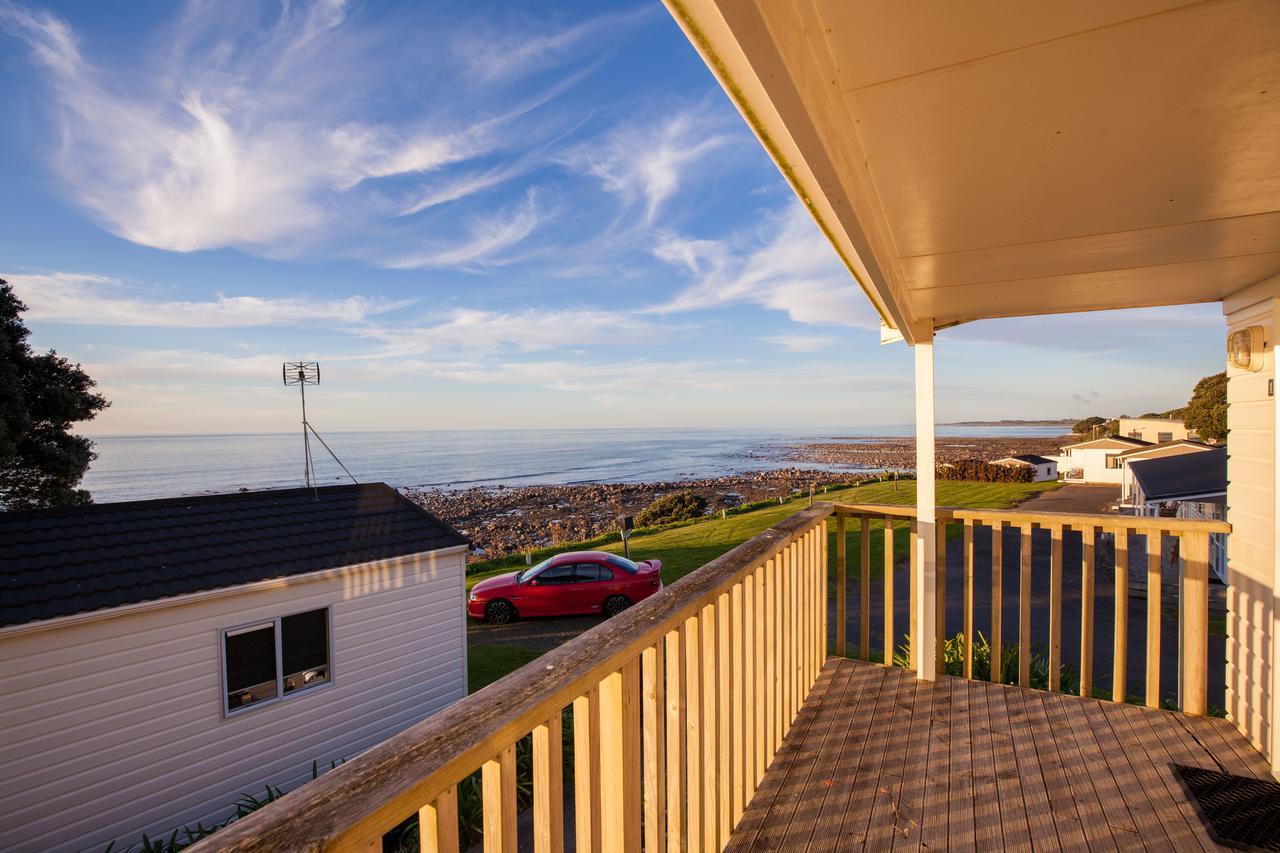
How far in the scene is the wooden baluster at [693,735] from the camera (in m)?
1.61

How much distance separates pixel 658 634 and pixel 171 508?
25.8 feet

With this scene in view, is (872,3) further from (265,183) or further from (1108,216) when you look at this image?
(265,183)

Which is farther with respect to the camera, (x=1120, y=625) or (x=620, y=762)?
(x=1120, y=625)

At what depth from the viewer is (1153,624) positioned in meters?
2.97

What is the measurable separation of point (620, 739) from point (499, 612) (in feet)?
33.4

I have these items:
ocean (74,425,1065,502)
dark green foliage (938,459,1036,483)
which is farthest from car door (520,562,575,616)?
ocean (74,425,1065,502)

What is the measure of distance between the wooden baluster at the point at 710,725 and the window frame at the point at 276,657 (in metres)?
6.40

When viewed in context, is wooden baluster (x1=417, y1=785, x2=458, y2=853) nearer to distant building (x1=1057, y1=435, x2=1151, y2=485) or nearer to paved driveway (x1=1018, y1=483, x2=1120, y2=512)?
paved driveway (x1=1018, y1=483, x2=1120, y2=512)

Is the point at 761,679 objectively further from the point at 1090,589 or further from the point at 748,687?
the point at 1090,589

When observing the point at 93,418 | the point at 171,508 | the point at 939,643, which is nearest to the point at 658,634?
the point at 939,643

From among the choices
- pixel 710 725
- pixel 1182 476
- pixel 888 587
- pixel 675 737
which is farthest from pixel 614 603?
pixel 1182 476

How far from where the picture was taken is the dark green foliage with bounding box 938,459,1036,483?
27.0 m

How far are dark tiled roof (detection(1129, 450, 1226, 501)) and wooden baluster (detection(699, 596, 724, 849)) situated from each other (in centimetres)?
1308

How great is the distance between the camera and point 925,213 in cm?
164
